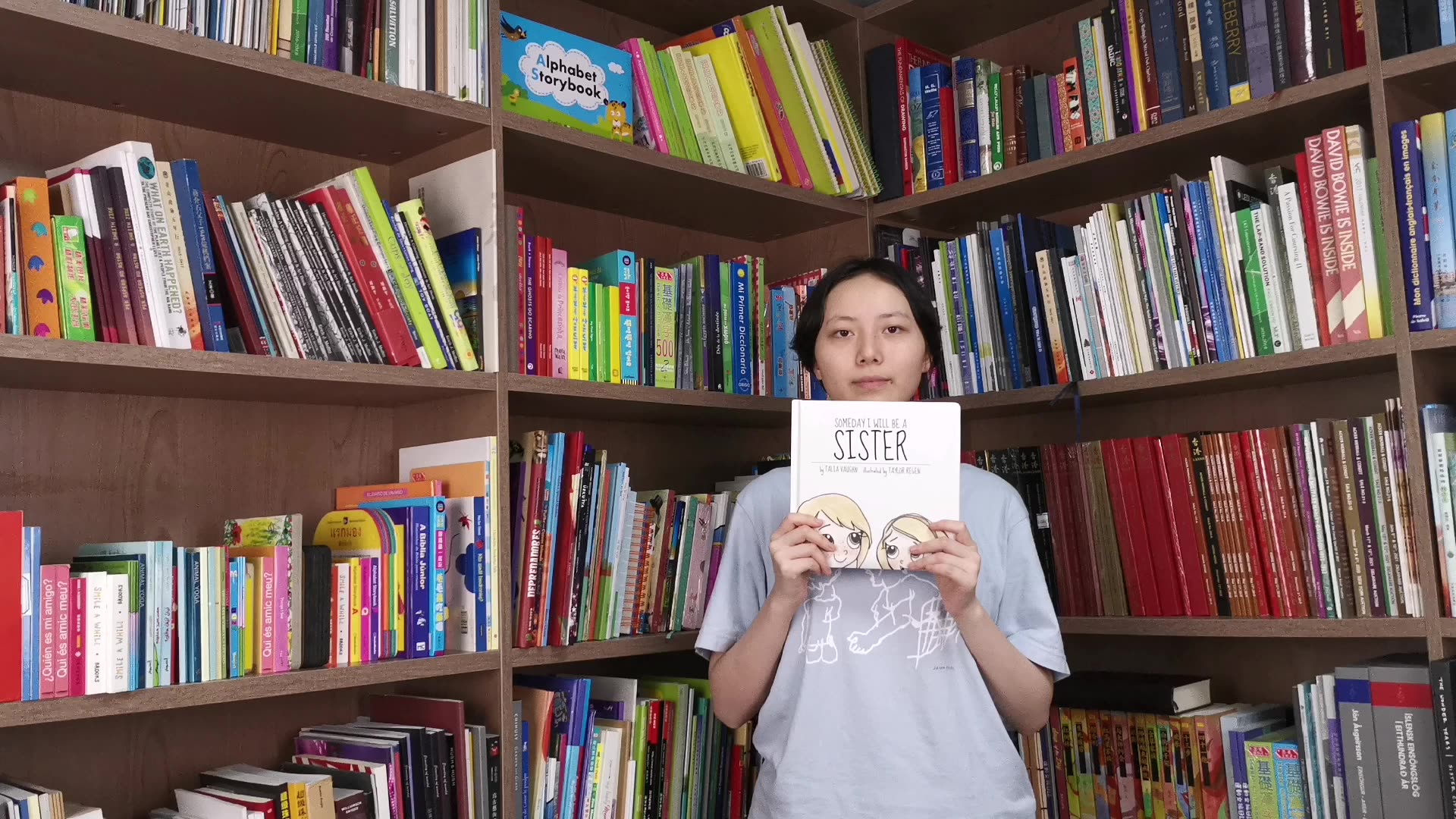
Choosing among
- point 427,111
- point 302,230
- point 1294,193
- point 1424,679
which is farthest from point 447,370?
point 1424,679

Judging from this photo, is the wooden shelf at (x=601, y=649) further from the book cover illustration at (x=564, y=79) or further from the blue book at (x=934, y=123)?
the blue book at (x=934, y=123)

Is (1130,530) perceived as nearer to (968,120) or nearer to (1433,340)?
(1433,340)

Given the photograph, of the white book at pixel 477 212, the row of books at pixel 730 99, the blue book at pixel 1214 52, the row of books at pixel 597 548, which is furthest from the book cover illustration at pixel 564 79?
the blue book at pixel 1214 52

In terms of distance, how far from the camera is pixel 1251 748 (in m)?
1.95

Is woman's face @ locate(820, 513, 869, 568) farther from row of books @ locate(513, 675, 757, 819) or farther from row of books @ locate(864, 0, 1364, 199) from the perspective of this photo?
row of books @ locate(864, 0, 1364, 199)

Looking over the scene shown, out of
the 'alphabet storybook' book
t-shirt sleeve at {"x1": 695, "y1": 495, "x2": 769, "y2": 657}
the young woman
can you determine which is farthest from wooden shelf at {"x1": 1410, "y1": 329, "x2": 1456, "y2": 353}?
t-shirt sleeve at {"x1": 695, "y1": 495, "x2": 769, "y2": 657}

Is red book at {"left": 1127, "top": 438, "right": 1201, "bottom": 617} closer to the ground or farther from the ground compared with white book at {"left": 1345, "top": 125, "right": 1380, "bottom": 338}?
closer to the ground

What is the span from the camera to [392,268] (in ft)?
6.01

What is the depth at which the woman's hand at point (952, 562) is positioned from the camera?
1518mm

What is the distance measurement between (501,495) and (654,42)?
4.15 feet

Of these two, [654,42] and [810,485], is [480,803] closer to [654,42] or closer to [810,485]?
[810,485]

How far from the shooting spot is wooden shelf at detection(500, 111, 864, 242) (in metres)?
2.08

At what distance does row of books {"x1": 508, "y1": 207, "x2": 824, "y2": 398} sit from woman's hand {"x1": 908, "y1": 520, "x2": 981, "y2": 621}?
2.49 feet

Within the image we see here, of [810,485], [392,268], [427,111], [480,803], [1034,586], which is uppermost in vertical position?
[427,111]
